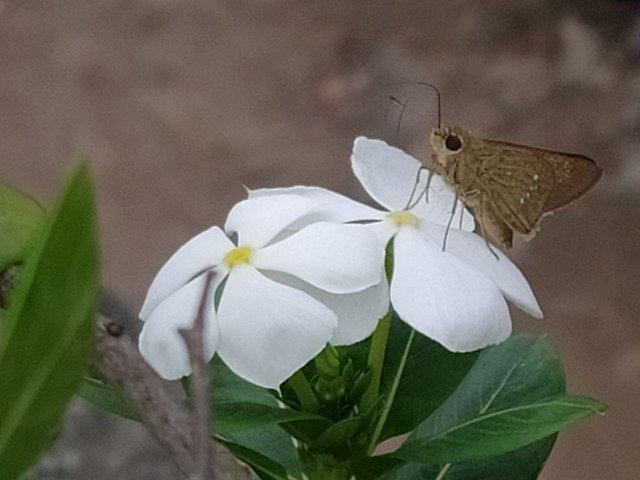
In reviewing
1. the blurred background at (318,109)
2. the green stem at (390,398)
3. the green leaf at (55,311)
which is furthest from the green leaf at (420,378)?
the blurred background at (318,109)

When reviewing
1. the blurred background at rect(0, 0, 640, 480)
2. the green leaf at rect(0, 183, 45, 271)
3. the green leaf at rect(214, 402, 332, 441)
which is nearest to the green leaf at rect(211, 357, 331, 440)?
the green leaf at rect(214, 402, 332, 441)

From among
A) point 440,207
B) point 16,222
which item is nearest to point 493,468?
point 440,207

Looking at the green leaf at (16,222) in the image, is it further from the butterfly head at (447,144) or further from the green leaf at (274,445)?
the butterfly head at (447,144)

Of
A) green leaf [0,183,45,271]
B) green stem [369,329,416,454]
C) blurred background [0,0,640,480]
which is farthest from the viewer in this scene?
blurred background [0,0,640,480]

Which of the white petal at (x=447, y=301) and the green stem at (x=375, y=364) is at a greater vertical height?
the white petal at (x=447, y=301)

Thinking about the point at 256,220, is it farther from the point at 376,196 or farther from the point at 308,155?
the point at 308,155

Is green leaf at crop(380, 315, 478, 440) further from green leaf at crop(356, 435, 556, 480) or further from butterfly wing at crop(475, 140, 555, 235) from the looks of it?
butterfly wing at crop(475, 140, 555, 235)
